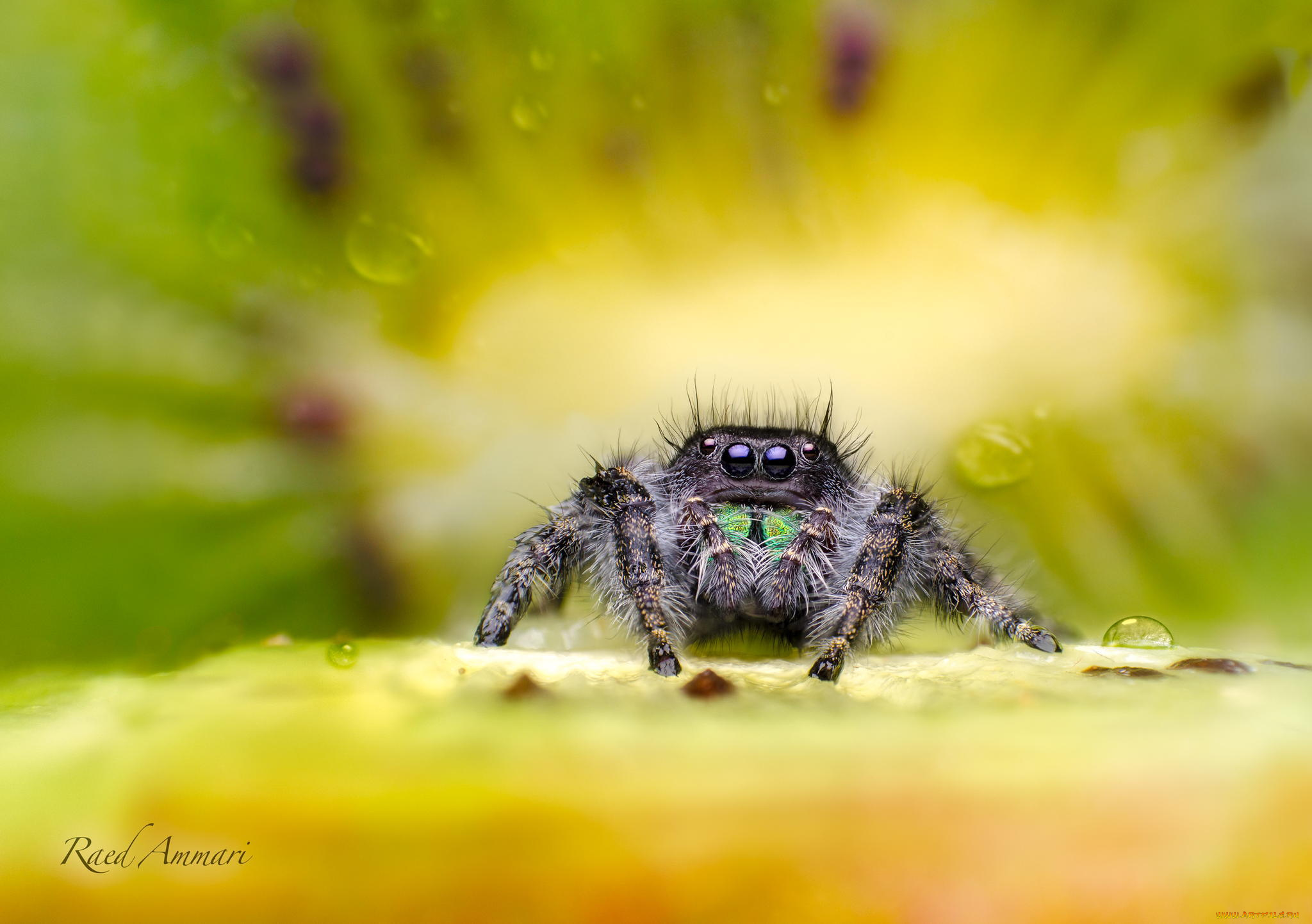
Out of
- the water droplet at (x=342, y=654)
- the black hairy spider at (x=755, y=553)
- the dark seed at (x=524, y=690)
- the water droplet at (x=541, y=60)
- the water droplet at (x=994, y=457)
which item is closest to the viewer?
the dark seed at (x=524, y=690)

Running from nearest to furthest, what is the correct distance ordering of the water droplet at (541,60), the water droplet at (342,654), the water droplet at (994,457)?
1. the water droplet at (342,654)
2. the water droplet at (541,60)
3. the water droplet at (994,457)

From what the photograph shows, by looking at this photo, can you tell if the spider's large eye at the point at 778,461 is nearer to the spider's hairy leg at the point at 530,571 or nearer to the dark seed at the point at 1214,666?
the spider's hairy leg at the point at 530,571

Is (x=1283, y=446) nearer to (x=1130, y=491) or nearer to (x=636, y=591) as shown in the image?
(x=1130, y=491)

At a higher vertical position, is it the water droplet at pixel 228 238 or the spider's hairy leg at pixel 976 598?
the water droplet at pixel 228 238

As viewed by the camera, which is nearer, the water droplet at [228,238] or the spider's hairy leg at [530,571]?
the spider's hairy leg at [530,571]

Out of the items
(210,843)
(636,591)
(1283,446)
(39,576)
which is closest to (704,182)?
(636,591)

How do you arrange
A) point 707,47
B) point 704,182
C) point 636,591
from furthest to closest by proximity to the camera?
point 704,182 → point 707,47 → point 636,591

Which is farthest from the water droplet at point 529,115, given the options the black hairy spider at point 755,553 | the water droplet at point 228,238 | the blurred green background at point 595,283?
the black hairy spider at point 755,553

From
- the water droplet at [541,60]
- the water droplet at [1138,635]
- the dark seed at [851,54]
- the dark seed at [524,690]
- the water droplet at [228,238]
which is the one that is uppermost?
the dark seed at [851,54]
